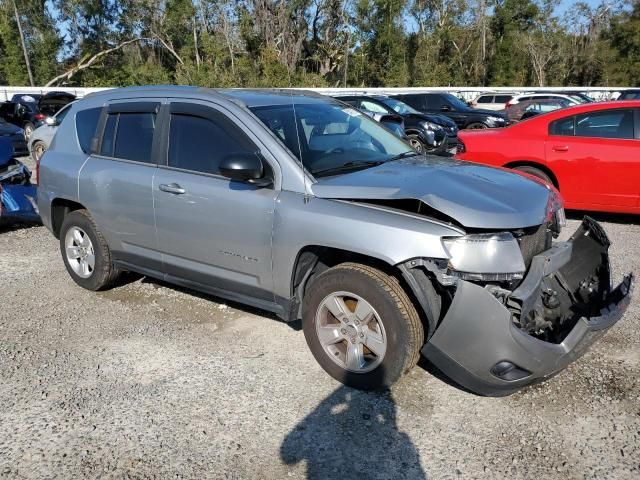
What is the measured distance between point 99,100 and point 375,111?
10.9 meters

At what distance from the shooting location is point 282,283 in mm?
3723

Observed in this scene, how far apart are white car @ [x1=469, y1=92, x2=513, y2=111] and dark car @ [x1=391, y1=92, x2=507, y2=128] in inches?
321

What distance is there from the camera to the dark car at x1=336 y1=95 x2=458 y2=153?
14.2m

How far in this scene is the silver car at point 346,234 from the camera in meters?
3.05

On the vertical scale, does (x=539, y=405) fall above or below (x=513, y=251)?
below

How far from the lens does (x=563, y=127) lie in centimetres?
738

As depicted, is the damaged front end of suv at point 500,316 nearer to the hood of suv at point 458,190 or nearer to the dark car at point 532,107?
the hood of suv at point 458,190

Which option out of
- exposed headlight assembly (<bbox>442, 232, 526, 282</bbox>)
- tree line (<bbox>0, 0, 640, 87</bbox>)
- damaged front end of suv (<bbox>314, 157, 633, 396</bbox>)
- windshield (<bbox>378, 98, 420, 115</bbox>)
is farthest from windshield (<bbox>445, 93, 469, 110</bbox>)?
tree line (<bbox>0, 0, 640, 87</bbox>)

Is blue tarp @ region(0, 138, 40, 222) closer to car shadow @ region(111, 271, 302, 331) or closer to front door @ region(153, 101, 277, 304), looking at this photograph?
car shadow @ region(111, 271, 302, 331)

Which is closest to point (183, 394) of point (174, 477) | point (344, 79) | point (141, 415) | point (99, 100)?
point (141, 415)

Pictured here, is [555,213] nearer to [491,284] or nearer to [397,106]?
[491,284]

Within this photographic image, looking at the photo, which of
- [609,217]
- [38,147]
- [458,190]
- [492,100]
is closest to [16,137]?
[38,147]

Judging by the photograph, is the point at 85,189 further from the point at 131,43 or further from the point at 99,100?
the point at 131,43

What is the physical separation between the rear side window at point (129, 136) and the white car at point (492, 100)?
24681 mm
